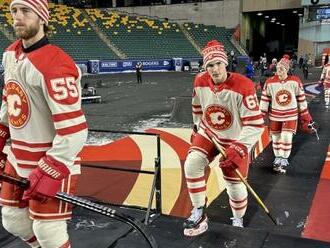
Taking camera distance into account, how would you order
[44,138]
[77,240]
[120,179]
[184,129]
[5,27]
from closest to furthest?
[44,138]
[77,240]
[120,179]
[184,129]
[5,27]

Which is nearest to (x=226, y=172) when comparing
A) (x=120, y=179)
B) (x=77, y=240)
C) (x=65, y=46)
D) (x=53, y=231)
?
(x=77, y=240)

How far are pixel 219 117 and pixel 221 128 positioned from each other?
117 mm

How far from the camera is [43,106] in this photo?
2.67 meters

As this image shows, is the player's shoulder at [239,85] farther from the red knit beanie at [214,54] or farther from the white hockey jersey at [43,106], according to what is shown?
the white hockey jersey at [43,106]

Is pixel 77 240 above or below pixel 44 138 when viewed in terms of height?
below

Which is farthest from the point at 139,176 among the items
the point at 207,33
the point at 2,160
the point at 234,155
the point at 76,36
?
the point at 207,33

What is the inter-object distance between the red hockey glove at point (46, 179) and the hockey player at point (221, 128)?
196cm

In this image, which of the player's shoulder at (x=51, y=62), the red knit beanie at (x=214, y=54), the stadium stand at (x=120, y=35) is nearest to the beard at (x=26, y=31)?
the player's shoulder at (x=51, y=62)

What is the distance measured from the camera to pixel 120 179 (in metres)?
6.81

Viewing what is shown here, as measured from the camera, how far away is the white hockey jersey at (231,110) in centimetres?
420

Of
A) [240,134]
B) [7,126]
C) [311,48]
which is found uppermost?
[7,126]

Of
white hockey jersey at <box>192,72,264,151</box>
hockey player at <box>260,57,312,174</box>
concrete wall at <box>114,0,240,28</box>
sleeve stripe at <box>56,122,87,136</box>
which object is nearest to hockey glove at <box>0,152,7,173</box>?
sleeve stripe at <box>56,122,87,136</box>

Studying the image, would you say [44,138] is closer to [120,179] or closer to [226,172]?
[226,172]

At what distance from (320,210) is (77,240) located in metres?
3.19
